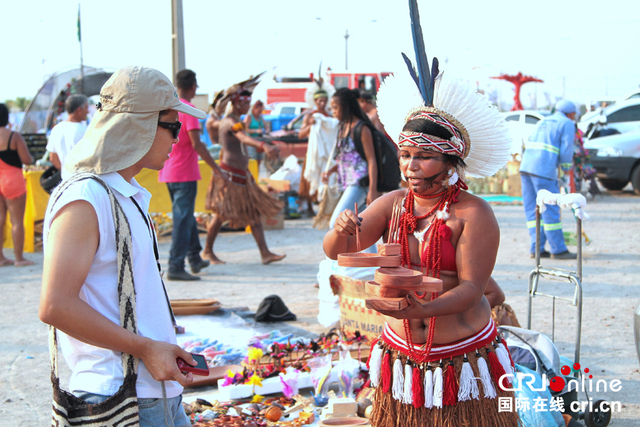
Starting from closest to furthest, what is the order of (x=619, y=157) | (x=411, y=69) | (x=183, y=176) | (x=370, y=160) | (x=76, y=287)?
1. (x=76, y=287)
2. (x=411, y=69)
3. (x=370, y=160)
4. (x=183, y=176)
5. (x=619, y=157)

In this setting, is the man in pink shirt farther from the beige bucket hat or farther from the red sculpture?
the red sculpture

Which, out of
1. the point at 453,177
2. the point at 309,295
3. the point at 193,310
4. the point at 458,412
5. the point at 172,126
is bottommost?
the point at 309,295

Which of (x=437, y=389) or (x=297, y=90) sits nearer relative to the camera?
(x=437, y=389)

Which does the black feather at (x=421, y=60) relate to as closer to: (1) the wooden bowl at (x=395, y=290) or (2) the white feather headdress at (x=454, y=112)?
(2) the white feather headdress at (x=454, y=112)

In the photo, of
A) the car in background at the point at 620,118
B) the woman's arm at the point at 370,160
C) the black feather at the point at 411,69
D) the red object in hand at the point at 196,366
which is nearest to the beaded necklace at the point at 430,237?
the black feather at the point at 411,69

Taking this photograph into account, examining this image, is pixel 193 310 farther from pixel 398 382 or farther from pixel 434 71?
pixel 434 71

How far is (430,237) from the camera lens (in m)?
2.38

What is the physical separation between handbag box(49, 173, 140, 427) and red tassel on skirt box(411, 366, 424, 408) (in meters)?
1.08

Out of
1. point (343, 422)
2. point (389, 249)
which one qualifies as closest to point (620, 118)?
point (343, 422)

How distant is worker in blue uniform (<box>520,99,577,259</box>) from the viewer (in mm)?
7812

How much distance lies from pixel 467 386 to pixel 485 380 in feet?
0.26

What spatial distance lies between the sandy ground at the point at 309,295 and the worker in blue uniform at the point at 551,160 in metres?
0.38

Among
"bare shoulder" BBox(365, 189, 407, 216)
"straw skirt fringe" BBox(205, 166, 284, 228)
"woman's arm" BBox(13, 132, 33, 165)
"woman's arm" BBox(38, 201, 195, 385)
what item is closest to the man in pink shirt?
"straw skirt fringe" BBox(205, 166, 284, 228)

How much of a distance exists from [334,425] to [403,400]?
1103 mm
